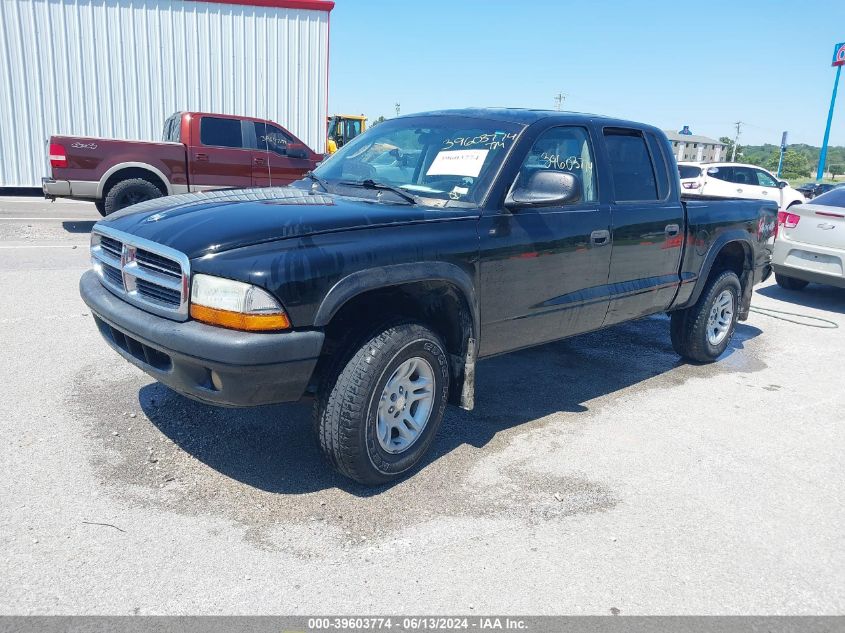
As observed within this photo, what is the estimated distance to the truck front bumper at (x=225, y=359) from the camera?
2789 millimetres

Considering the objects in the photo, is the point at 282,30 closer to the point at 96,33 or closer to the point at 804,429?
the point at 96,33

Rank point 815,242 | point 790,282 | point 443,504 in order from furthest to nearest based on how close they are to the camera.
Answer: point 790,282, point 815,242, point 443,504

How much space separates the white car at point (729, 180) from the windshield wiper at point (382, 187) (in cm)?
1503

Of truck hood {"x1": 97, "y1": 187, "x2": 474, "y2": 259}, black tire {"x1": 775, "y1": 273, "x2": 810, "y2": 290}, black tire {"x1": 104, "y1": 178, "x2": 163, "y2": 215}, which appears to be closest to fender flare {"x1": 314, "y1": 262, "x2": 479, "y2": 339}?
truck hood {"x1": 97, "y1": 187, "x2": 474, "y2": 259}

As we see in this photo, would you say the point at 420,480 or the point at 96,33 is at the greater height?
the point at 96,33

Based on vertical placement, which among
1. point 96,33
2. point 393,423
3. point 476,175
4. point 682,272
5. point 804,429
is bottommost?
point 804,429

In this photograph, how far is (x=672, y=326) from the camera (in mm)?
5844

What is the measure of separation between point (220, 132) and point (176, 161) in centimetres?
115

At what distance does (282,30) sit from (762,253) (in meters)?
13.9

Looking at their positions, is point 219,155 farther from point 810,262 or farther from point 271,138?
point 810,262

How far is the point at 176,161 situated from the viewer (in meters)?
11.3

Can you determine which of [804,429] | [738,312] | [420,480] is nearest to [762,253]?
[738,312]

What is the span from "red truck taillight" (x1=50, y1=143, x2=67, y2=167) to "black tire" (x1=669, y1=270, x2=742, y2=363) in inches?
370

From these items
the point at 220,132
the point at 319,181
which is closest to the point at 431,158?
the point at 319,181
